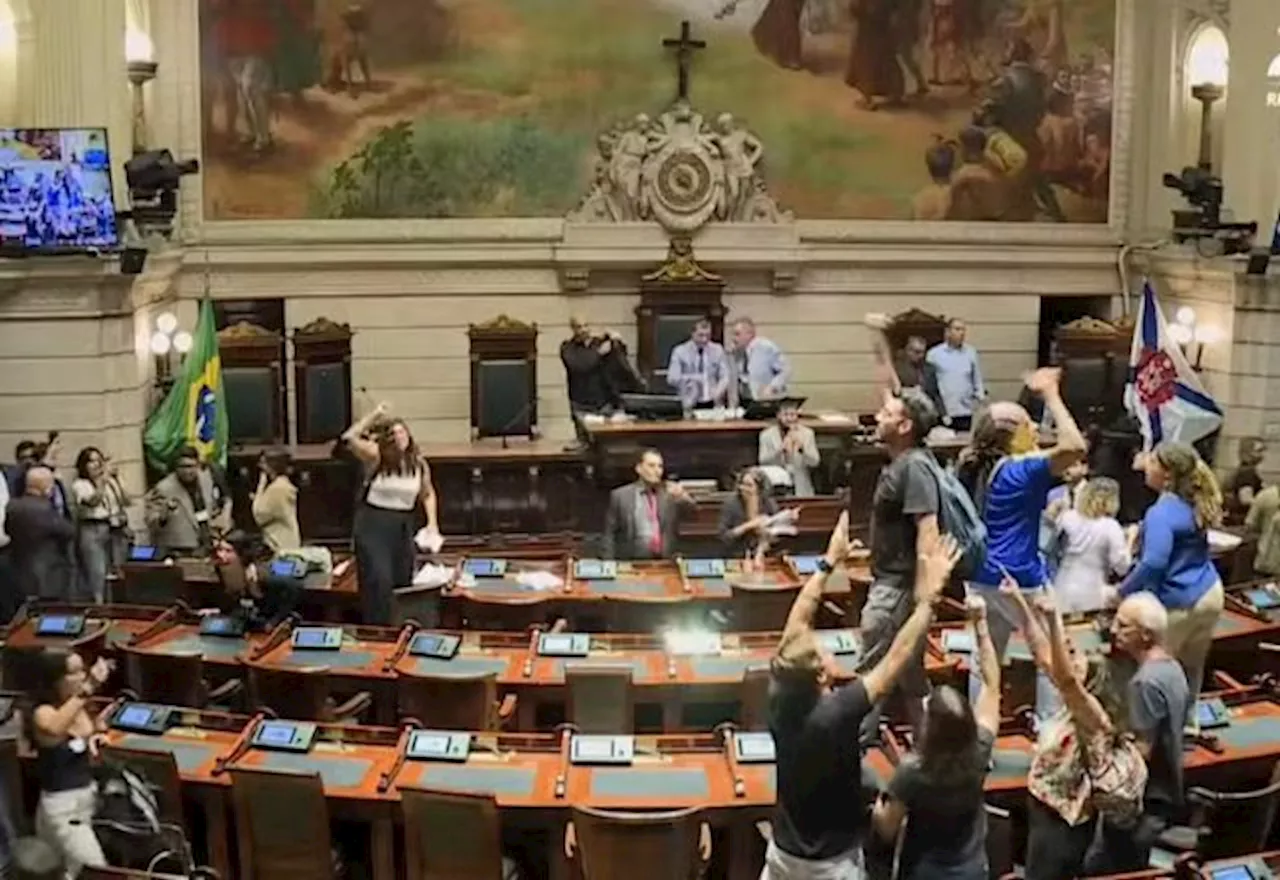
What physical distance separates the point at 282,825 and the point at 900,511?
2864 millimetres

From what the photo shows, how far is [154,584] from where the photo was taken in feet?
36.6

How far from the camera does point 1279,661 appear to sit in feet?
32.2

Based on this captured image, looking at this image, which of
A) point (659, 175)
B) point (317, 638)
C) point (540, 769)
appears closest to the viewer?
point (540, 769)

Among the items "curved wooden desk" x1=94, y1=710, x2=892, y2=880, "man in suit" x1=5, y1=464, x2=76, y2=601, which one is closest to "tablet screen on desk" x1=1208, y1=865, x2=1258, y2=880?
"curved wooden desk" x1=94, y1=710, x2=892, y2=880

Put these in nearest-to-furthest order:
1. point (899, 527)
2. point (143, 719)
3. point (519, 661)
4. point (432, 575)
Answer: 1. point (899, 527)
2. point (143, 719)
3. point (519, 661)
4. point (432, 575)

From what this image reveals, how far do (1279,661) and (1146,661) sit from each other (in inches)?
152

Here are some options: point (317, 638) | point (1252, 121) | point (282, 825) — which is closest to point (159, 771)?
point (282, 825)

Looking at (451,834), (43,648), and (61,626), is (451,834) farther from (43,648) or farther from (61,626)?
(61,626)

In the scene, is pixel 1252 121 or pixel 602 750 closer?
pixel 602 750

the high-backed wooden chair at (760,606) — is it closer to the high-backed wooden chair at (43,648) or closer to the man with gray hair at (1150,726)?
the high-backed wooden chair at (43,648)

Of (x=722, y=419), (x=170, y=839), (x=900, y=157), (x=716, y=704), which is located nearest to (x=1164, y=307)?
(x=900, y=157)

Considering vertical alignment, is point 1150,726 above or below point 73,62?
below

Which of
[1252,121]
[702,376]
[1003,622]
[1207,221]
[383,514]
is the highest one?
[1252,121]

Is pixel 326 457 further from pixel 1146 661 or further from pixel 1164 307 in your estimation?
pixel 1146 661
